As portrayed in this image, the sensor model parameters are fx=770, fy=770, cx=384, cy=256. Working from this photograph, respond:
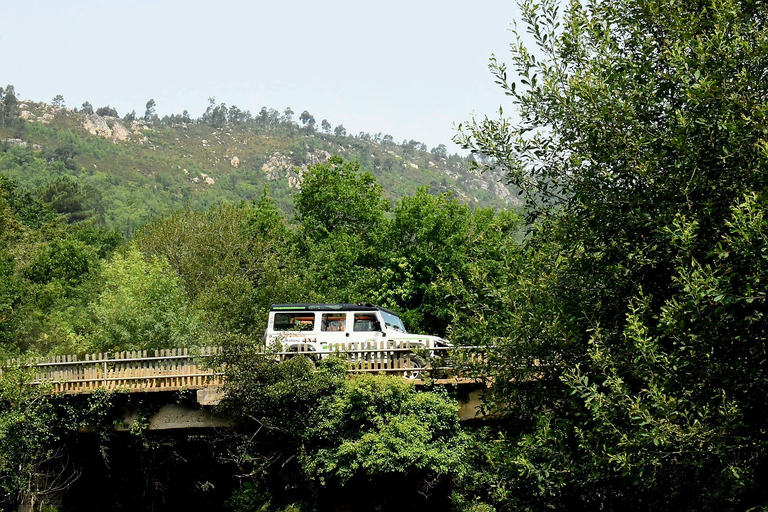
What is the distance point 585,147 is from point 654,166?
1.10 m

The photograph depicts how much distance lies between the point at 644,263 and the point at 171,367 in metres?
14.8

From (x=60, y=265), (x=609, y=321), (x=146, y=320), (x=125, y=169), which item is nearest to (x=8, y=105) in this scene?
(x=125, y=169)

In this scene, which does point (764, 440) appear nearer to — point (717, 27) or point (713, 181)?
point (713, 181)

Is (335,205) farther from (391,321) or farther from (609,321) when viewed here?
(609,321)

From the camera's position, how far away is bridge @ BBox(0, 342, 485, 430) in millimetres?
19188

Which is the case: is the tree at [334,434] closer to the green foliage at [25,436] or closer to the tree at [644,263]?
the green foliage at [25,436]

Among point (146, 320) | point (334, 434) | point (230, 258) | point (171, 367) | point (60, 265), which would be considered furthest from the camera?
point (60, 265)

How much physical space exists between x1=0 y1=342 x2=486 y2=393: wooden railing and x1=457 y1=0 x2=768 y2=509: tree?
7962 millimetres

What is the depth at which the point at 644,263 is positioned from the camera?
8.90 m

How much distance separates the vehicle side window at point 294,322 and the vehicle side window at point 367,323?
1.28 metres

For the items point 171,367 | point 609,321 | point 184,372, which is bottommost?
point 184,372

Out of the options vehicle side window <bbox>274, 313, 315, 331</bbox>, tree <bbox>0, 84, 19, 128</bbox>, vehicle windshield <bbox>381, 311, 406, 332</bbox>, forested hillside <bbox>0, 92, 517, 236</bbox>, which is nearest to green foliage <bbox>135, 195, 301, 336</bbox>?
vehicle side window <bbox>274, 313, 315, 331</bbox>

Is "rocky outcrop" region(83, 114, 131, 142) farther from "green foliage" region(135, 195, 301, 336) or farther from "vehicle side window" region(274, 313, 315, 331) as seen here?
"vehicle side window" region(274, 313, 315, 331)

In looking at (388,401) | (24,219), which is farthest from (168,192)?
(388,401)
